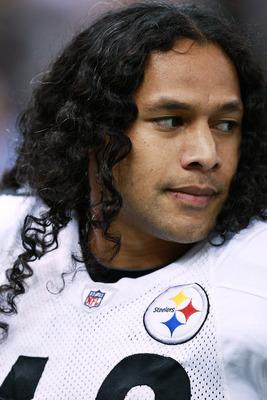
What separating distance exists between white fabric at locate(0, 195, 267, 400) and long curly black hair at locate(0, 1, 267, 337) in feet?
0.21

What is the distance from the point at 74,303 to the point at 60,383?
25 cm

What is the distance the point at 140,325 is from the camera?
1.48 metres

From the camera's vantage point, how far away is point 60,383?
1.48 metres

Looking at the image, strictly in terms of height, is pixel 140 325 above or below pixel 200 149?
below

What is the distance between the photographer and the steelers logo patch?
1394 mm

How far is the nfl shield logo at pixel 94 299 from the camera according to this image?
161cm

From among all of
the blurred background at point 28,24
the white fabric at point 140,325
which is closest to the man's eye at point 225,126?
the white fabric at point 140,325

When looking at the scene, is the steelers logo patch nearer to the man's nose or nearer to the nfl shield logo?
the nfl shield logo

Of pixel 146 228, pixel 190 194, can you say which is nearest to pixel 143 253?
pixel 146 228

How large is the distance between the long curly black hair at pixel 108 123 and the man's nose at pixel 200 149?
6.7 inches

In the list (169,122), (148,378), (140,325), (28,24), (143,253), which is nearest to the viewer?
(148,378)

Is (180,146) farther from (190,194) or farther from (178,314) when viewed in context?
(178,314)


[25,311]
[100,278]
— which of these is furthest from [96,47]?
A: [25,311]

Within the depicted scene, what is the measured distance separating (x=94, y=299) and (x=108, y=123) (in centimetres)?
53
